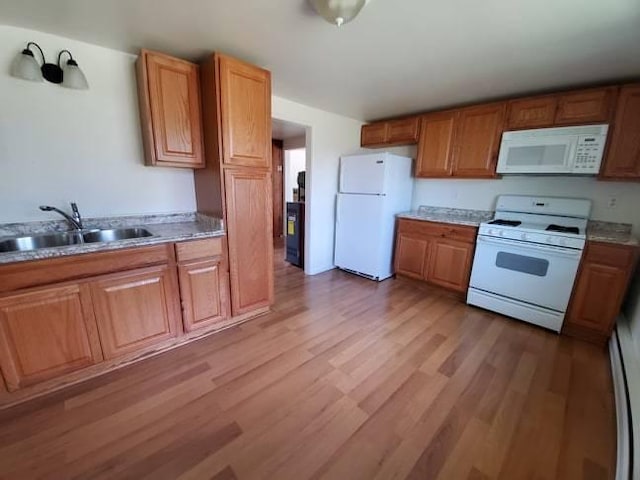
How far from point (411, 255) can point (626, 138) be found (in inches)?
81.1

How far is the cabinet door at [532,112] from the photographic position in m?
2.41

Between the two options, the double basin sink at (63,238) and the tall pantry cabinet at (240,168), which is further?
the tall pantry cabinet at (240,168)

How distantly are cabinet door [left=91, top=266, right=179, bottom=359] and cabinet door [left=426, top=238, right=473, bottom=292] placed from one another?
2718mm

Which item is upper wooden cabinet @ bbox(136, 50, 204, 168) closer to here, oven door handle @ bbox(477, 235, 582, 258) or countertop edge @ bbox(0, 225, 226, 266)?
countertop edge @ bbox(0, 225, 226, 266)

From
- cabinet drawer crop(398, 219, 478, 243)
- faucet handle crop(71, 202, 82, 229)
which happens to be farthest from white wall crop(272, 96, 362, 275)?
faucet handle crop(71, 202, 82, 229)

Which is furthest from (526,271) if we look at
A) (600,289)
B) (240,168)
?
(240,168)

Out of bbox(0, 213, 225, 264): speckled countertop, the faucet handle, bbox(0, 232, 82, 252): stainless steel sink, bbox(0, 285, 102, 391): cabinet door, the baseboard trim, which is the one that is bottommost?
the baseboard trim

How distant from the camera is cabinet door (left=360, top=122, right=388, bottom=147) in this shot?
365 cm

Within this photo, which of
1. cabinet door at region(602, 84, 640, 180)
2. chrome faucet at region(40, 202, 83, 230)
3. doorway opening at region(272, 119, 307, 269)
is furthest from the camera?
doorway opening at region(272, 119, 307, 269)

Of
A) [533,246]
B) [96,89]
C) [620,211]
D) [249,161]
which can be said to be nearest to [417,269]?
[533,246]

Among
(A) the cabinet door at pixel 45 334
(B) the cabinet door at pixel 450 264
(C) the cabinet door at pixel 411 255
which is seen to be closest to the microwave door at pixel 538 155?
(B) the cabinet door at pixel 450 264

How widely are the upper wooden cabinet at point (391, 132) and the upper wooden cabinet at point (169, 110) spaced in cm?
246

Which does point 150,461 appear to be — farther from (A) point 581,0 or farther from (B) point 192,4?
(A) point 581,0

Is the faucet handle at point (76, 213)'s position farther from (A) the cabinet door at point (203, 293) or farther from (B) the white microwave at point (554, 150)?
(B) the white microwave at point (554, 150)
